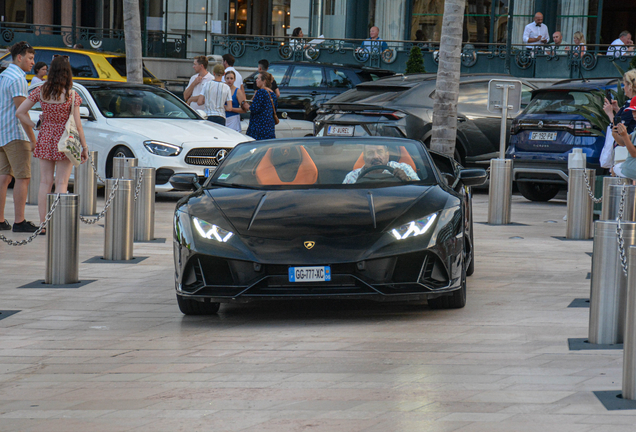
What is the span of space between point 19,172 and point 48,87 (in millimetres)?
1159

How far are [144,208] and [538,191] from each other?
7531 millimetres

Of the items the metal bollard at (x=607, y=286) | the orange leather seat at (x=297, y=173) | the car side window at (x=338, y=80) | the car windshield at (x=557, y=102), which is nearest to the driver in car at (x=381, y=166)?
the orange leather seat at (x=297, y=173)

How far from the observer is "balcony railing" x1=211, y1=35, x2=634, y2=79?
26094 mm

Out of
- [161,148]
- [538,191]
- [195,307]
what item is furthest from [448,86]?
[195,307]

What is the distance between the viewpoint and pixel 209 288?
648 centimetres

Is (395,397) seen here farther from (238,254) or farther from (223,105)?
(223,105)

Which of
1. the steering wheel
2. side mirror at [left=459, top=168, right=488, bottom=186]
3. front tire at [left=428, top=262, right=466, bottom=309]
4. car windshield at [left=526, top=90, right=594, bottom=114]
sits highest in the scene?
car windshield at [left=526, top=90, right=594, bottom=114]

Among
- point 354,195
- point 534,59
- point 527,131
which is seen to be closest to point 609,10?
point 534,59

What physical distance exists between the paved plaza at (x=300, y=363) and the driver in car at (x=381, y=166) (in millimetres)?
943

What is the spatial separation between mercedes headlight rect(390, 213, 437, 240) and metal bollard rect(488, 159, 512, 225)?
21.5 feet

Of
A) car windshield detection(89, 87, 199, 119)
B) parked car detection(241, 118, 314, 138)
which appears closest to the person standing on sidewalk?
car windshield detection(89, 87, 199, 119)

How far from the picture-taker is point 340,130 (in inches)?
625

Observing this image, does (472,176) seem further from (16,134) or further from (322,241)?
(16,134)

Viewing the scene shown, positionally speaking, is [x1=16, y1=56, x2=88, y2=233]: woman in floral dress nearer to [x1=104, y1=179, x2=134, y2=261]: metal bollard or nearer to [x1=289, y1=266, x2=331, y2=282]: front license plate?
[x1=104, y1=179, x2=134, y2=261]: metal bollard
